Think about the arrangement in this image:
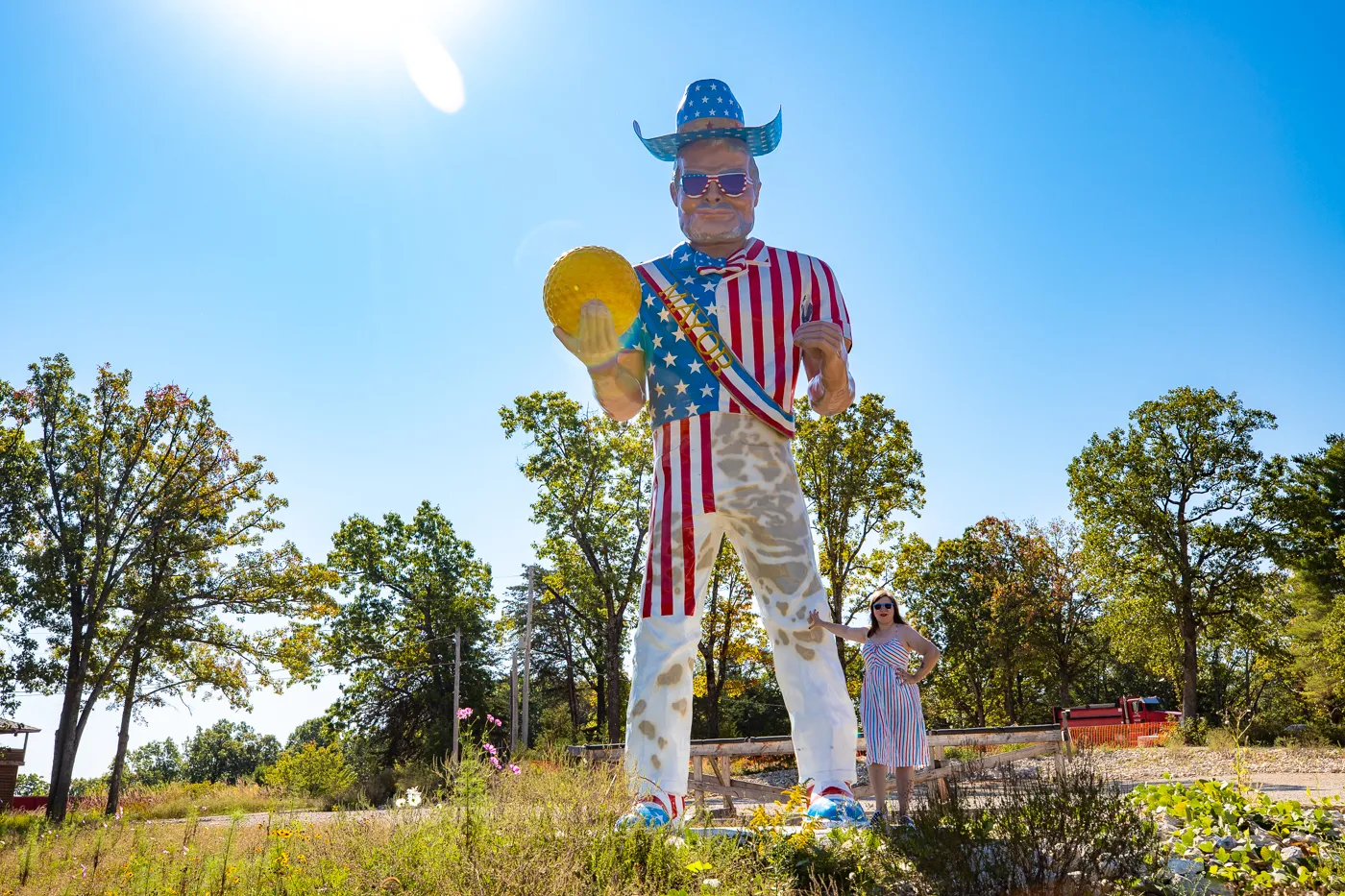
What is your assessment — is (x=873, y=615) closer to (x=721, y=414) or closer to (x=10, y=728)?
(x=721, y=414)

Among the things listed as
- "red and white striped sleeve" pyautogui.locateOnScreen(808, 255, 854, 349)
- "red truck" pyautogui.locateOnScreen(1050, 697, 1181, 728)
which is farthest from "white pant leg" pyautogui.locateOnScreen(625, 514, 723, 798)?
"red truck" pyautogui.locateOnScreen(1050, 697, 1181, 728)

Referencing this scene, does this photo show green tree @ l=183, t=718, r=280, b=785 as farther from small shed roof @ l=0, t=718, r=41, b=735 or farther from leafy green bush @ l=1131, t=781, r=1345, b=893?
leafy green bush @ l=1131, t=781, r=1345, b=893

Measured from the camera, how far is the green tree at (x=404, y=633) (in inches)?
1129

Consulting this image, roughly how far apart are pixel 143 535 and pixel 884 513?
16.1m

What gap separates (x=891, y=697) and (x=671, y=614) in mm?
1411

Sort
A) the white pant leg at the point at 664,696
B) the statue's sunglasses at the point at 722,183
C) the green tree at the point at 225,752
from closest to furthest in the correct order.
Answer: the white pant leg at the point at 664,696, the statue's sunglasses at the point at 722,183, the green tree at the point at 225,752

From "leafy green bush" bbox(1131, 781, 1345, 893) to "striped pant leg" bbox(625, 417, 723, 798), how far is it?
6.82 feet

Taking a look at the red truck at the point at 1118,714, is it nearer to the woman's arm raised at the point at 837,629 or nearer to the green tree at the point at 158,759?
the woman's arm raised at the point at 837,629

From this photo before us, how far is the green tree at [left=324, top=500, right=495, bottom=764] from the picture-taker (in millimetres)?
28672

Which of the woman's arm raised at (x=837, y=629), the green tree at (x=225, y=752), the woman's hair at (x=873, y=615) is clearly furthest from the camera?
the green tree at (x=225, y=752)

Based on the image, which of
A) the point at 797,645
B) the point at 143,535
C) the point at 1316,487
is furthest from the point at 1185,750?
the point at 143,535

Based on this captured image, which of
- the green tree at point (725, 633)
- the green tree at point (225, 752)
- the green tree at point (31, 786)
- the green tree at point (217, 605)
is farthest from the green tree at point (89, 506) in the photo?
the green tree at point (225, 752)

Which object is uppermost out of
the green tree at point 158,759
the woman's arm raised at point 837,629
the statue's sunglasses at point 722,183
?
the statue's sunglasses at point 722,183

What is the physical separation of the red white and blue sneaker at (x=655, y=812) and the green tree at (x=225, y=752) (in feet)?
221
